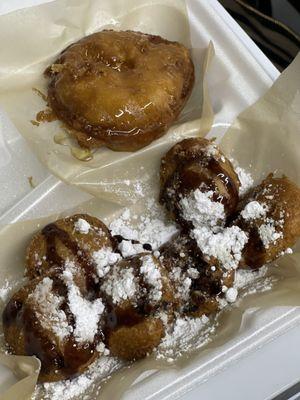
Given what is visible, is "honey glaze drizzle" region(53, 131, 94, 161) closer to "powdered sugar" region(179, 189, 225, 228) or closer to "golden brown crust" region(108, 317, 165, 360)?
Result: "powdered sugar" region(179, 189, 225, 228)

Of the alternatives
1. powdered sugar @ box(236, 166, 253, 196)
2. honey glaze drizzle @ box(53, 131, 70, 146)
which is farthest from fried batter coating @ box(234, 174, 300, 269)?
honey glaze drizzle @ box(53, 131, 70, 146)

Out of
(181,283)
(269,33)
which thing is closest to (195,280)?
(181,283)

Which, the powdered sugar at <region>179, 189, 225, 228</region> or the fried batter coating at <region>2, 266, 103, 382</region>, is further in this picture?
the powdered sugar at <region>179, 189, 225, 228</region>

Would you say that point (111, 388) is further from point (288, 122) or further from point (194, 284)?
point (288, 122)

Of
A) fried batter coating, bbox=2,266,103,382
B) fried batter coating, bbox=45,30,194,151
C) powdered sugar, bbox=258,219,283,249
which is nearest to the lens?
fried batter coating, bbox=2,266,103,382

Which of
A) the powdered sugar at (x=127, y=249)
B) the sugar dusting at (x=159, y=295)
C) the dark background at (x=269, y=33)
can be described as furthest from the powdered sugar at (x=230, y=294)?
the dark background at (x=269, y=33)

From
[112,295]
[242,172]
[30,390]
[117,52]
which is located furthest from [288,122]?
[30,390]

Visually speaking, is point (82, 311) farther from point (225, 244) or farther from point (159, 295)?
point (225, 244)
